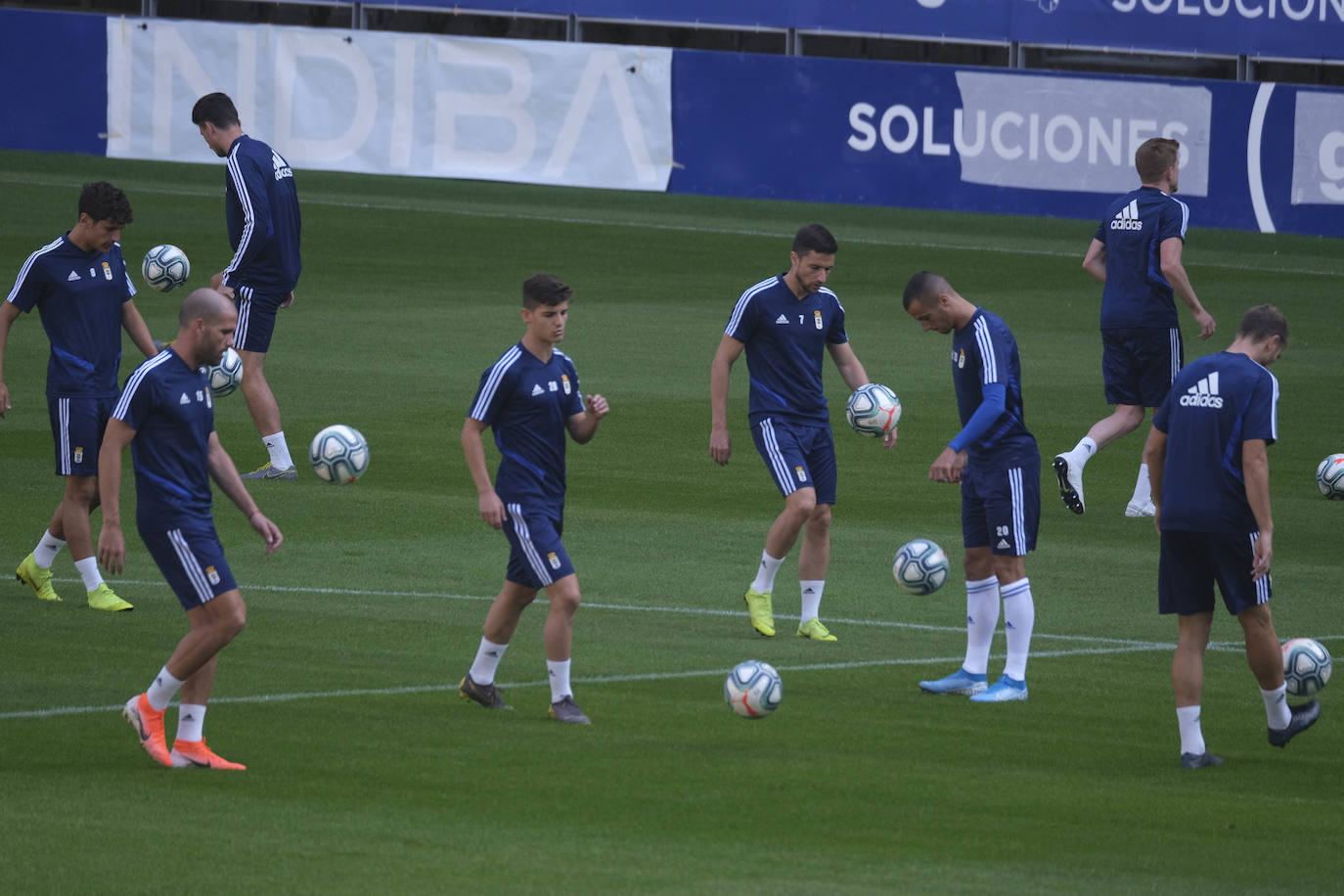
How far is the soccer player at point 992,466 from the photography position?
36.7ft

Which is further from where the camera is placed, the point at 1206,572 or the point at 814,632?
the point at 814,632

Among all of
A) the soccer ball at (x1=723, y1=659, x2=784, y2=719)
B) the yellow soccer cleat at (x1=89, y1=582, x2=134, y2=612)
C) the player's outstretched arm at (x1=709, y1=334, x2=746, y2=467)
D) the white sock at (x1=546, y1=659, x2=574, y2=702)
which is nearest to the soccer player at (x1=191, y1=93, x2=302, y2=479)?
the yellow soccer cleat at (x1=89, y1=582, x2=134, y2=612)

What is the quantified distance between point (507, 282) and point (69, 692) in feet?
59.2

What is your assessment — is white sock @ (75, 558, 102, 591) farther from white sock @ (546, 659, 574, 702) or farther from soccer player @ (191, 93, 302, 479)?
soccer player @ (191, 93, 302, 479)

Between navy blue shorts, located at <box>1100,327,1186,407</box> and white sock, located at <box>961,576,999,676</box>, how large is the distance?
5.37m

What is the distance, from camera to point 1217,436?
9.74m

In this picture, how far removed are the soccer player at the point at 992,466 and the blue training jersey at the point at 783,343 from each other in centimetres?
155

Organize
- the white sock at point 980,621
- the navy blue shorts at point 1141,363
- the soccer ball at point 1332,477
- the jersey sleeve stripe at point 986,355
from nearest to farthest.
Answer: the jersey sleeve stripe at point 986,355
the white sock at point 980,621
the navy blue shorts at point 1141,363
the soccer ball at point 1332,477

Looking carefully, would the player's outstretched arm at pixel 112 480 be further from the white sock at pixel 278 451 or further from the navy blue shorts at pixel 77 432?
the white sock at pixel 278 451

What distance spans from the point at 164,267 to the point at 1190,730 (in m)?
10.9

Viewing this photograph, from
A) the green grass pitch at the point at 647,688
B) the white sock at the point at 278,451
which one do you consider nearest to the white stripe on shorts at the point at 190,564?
the green grass pitch at the point at 647,688

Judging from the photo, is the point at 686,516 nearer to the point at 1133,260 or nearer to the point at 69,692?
the point at 1133,260

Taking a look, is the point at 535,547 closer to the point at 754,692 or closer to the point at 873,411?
the point at 754,692

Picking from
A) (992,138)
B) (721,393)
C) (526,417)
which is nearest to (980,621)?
(721,393)
